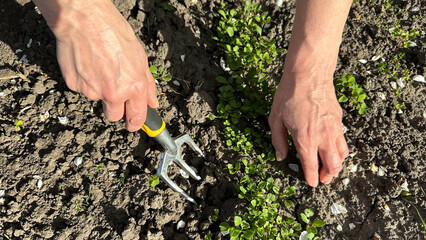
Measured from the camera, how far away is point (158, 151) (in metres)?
2.19

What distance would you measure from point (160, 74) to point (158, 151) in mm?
514

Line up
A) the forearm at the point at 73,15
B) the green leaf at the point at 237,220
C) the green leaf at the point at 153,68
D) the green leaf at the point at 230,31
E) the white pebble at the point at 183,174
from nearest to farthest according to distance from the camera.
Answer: the forearm at the point at 73,15
the green leaf at the point at 237,220
the white pebble at the point at 183,174
the green leaf at the point at 153,68
the green leaf at the point at 230,31

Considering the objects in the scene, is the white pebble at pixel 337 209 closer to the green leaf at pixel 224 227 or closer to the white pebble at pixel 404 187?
the white pebble at pixel 404 187

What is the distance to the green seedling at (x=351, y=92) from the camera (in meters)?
2.30

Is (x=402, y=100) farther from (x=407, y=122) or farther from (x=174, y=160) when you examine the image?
(x=174, y=160)

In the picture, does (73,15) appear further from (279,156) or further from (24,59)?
(279,156)

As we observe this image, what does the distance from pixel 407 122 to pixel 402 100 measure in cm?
18

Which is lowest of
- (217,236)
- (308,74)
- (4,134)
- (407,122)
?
(217,236)

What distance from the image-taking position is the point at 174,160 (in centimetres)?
209

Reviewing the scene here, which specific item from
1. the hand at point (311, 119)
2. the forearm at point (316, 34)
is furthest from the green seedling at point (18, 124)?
the forearm at point (316, 34)

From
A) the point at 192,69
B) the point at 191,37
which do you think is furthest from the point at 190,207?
the point at 191,37

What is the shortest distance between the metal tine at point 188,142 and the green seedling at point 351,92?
94cm

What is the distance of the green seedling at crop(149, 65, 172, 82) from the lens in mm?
2301

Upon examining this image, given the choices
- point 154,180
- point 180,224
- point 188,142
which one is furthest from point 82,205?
point 188,142
